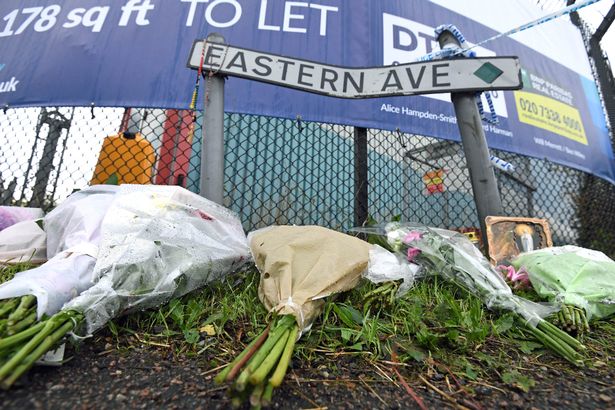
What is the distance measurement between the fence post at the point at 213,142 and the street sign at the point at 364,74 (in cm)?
9

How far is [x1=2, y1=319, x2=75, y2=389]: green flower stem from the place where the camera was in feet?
1.98

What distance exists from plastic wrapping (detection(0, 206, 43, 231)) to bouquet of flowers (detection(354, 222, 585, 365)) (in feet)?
6.50

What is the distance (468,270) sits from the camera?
4.38ft

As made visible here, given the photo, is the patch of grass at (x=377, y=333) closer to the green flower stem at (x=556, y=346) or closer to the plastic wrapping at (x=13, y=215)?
the green flower stem at (x=556, y=346)

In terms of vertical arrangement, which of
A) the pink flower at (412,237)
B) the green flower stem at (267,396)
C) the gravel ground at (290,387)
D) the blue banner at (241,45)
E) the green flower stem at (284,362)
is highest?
the blue banner at (241,45)

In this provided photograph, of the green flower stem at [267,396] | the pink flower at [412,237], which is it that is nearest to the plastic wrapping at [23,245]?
the green flower stem at [267,396]

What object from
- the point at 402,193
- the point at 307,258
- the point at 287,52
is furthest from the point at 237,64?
the point at 402,193

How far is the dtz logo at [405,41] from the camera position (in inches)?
111

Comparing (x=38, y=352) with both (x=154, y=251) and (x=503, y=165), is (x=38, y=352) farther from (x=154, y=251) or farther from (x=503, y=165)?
(x=503, y=165)

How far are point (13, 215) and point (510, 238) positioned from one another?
9.37 ft

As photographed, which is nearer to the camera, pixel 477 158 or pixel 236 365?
pixel 236 365

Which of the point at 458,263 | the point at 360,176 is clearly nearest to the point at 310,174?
the point at 360,176

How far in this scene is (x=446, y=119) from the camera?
2.79 metres

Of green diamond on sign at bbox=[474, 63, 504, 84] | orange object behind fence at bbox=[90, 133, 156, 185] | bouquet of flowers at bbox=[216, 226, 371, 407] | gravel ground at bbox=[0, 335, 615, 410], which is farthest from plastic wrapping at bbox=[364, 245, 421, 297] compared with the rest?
orange object behind fence at bbox=[90, 133, 156, 185]
